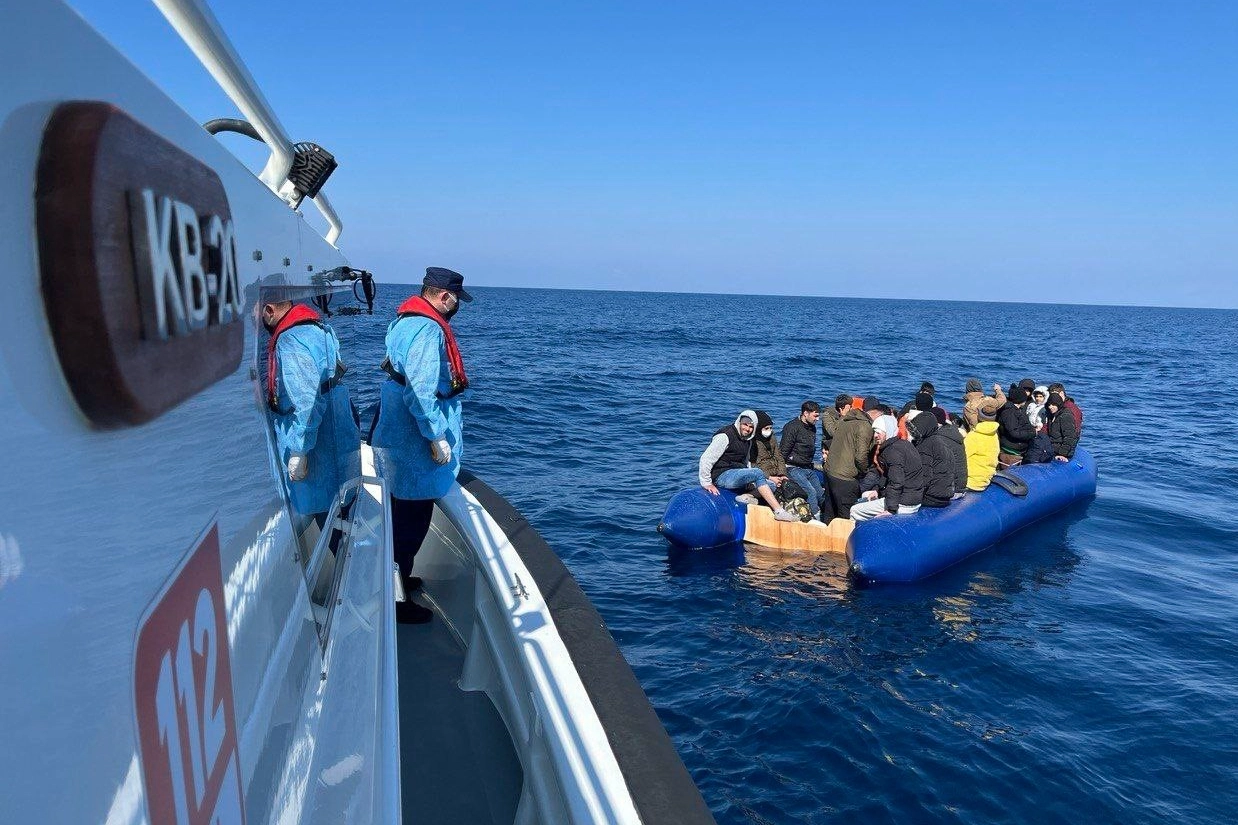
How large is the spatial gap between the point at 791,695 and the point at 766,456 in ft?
13.7

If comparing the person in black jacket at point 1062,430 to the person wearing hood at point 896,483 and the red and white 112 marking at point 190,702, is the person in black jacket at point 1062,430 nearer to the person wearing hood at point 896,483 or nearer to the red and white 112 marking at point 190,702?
the person wearing hood at point 896,483

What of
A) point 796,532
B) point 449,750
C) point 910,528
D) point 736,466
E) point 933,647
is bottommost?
point 933,647

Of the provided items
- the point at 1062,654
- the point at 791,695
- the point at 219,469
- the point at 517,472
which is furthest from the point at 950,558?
the point at 219,469

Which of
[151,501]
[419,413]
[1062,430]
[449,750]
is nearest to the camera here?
[151,501]

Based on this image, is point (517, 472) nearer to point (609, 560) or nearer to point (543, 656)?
point (609, 560)

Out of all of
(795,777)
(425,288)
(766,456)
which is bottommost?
(795,777)

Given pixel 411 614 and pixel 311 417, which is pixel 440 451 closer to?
pixel 411 614

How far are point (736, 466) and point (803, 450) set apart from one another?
110 cm

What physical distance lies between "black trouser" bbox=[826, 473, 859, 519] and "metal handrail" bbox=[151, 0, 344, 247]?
26.9 ft

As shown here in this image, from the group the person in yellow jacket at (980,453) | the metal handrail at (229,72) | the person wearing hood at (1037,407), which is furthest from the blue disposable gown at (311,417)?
the person wearing hood at (1037,407)

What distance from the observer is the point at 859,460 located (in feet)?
31.2

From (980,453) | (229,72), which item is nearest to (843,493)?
(980,453)

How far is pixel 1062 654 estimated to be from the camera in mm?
7137

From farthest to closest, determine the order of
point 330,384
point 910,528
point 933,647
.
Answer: point 910,528, point 933,647, point 330,384
